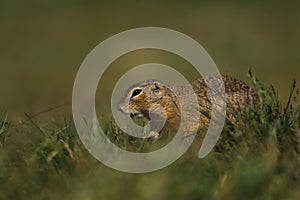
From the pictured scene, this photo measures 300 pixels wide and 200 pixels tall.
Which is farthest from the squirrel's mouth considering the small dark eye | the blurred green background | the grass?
the blurred green background

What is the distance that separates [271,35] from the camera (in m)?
23.5

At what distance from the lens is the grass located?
4047mm

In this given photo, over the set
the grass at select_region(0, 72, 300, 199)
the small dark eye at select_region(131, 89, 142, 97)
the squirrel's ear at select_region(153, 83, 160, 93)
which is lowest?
the grass at select_region(0, 72, 300, 199)

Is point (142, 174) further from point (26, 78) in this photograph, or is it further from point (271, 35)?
point (271, 35)

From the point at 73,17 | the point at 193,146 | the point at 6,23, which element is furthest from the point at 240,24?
the point at 193,146

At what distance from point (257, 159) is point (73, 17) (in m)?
24.4

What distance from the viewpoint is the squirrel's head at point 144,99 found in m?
6.48

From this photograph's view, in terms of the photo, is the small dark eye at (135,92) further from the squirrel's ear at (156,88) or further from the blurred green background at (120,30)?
the blurred green background at (120,30)

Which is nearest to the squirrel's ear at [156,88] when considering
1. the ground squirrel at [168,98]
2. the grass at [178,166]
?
the ground squirrel at [168,98]

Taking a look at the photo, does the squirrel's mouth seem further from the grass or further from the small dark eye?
the grass

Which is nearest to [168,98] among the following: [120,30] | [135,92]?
[135,92]

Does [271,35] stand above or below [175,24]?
below

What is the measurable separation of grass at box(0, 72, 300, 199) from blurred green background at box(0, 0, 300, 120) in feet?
34.1

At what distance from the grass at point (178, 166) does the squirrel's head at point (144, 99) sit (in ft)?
3.89
